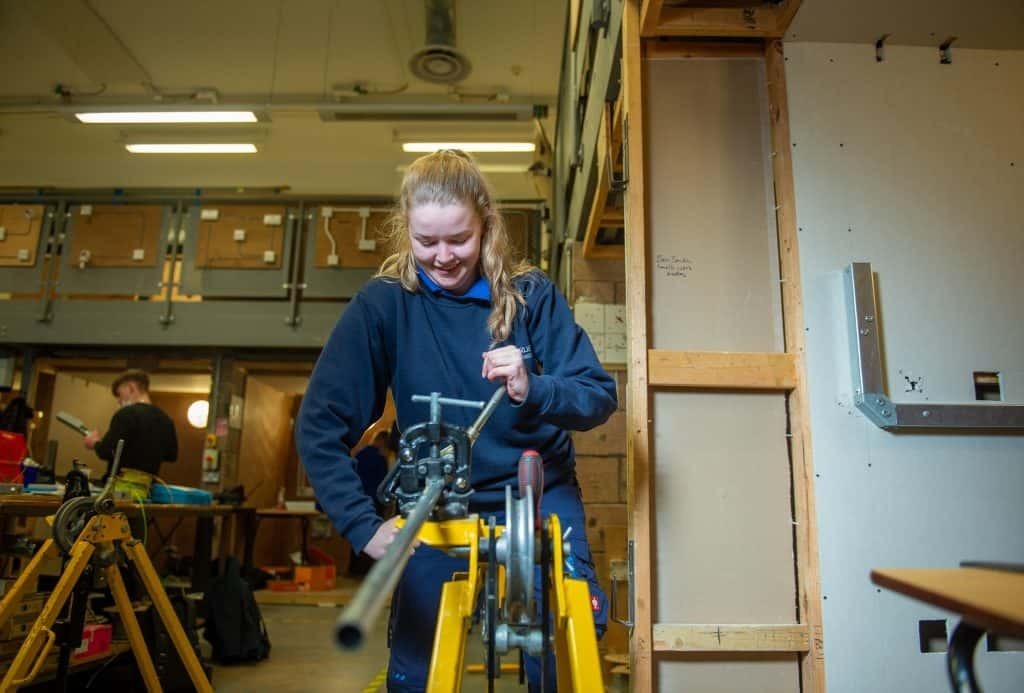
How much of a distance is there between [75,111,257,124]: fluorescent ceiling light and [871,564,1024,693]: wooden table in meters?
6.10

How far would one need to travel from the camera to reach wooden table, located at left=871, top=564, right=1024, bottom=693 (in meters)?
0.62

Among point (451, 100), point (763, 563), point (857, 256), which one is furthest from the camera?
point (451, 100)

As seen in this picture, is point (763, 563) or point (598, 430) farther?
point (598, 430)

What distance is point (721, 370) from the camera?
177cm

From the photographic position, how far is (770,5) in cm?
189

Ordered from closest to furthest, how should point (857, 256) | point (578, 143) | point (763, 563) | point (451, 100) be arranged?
point (763, 563) < point (857, 256) < point (578, 143) < point (451, 100)

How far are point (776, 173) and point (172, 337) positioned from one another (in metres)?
6.21

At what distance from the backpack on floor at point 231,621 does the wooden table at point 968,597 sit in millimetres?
3547

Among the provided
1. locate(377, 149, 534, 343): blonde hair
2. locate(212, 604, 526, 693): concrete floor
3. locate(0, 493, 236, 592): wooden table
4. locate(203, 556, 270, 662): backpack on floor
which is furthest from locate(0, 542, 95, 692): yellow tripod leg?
locate(377, 149, 534, 343): blonde hair

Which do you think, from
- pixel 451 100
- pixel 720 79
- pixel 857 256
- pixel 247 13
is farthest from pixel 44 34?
pixel 857 256

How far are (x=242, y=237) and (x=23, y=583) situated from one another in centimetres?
497

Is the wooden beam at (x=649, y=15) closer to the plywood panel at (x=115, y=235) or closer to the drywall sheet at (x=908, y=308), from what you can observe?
the drywall sheet at (x=908, y=308)

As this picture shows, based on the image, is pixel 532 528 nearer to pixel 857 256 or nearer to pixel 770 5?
pixel 857 256

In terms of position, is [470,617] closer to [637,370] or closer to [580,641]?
[580,641]
